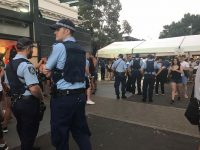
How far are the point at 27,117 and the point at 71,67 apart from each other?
1108mm

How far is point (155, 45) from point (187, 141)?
17473 mm

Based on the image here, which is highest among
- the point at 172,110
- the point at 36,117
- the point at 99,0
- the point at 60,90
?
the point at 99,0

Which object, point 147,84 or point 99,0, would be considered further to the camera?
point 99,0

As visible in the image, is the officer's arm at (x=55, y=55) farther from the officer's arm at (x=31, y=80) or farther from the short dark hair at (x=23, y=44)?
the short dark hair at (x=23, y=44)

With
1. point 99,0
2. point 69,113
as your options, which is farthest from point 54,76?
point 99,0

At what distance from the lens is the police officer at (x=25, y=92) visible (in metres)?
4.13

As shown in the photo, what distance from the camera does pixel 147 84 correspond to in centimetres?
1166

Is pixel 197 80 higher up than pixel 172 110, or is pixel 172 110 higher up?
pixel 197 80

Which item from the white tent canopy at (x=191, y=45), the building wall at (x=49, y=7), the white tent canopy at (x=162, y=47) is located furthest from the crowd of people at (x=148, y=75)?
the building wall at (x=49, y=7)

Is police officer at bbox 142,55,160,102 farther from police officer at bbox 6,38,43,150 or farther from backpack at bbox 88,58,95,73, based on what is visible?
police officer at bbox 6,38,43,150

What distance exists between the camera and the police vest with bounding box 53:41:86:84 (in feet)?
12.3

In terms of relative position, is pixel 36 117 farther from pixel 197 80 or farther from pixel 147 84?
pixel 147 84

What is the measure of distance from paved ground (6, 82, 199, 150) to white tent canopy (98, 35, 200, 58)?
38.6ft

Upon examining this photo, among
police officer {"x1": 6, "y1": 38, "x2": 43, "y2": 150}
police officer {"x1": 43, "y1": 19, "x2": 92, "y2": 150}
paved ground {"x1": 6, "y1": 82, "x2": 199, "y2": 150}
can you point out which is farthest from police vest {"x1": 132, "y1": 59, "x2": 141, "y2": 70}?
police officer {"x1": 43, "y1": 19, "x2": 92, "y2": 150}
